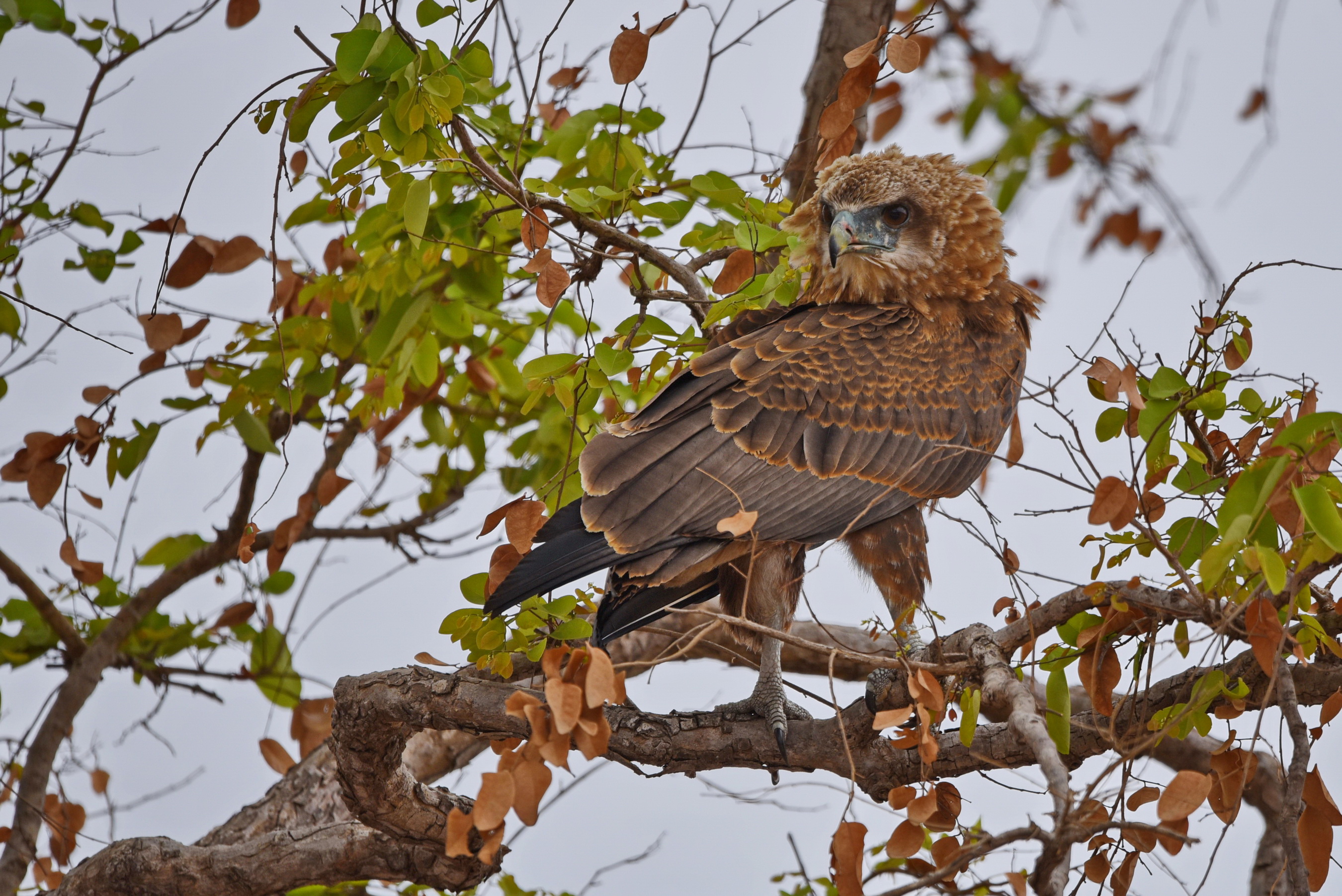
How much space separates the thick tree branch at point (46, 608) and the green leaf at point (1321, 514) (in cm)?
393

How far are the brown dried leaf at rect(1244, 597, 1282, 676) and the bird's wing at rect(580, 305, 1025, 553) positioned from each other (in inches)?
40.2

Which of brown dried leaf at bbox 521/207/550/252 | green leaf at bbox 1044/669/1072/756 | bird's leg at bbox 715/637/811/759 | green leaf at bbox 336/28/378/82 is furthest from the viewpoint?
bird's leg at bbox 715/637/811/759

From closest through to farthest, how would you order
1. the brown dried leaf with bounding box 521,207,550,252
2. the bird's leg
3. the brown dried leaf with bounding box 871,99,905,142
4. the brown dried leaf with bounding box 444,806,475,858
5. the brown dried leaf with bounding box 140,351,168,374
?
the brown dried leaf with bounding box 444,806,475,858 → the brown dried leaf with bounding box 521,207,550,252 → the bird's leg → the brown dried leaf with bounding box 140,351,168,374 → the brown dried leaf with bounding box 871,99,905,142

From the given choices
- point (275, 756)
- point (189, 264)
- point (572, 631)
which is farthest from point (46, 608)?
point (572, 631)

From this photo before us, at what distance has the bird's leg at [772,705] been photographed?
315cm

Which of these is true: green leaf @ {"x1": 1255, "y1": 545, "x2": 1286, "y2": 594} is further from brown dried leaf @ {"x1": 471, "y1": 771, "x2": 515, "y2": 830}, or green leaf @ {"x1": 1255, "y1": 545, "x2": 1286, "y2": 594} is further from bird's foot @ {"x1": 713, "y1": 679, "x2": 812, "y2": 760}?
bird's foot @ {"x1": 713, "y1": 679, "x2": 812, "y2": 760}

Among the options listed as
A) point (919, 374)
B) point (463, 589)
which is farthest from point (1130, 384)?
point (463, 589)

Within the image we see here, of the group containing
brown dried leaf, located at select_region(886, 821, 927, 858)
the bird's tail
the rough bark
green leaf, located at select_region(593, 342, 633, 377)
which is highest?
the rough bark

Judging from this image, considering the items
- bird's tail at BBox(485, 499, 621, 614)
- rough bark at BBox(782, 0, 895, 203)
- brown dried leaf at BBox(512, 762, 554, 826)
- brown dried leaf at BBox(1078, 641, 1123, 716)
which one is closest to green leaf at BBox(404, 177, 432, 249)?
bird's tail at BBox(485, 499, 621, 614)

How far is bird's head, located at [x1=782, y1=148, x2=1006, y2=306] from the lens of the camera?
11.7 ft

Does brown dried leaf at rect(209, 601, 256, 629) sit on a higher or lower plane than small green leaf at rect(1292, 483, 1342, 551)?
higher

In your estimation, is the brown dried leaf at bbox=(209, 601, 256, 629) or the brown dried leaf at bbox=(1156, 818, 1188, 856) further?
the brown dried leaf at bbox=(209, 601, 256, 629)

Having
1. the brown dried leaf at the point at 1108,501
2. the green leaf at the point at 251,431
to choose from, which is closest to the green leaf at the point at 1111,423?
the brown dried leaf at the point at 1108,501

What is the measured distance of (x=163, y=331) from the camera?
3.69 metres
